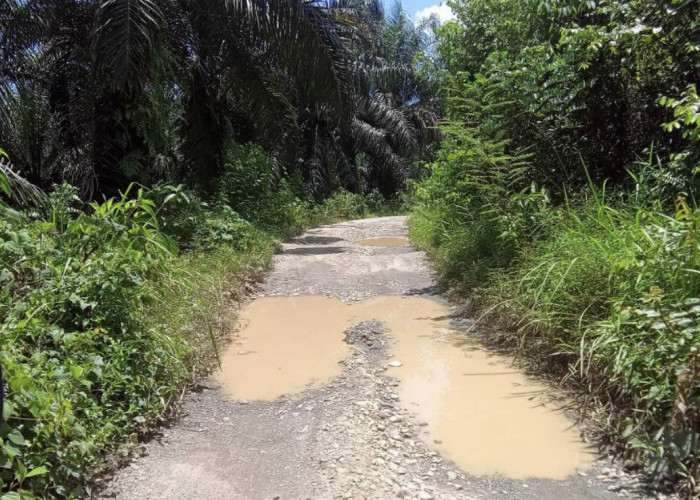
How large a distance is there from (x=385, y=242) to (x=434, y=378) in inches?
298

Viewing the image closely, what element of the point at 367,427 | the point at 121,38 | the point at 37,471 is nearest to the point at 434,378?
the point at 367,427

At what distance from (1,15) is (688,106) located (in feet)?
27.0

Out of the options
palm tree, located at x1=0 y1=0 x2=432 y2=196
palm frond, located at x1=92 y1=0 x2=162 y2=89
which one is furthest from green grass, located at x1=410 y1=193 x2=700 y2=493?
palm frond, located at x1=92 y1=0 x2=162 y2=89

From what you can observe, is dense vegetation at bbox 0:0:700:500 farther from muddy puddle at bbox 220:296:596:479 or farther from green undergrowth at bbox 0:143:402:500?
muddy puddle at bbox 220:296:596:479

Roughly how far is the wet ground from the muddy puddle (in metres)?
0.01

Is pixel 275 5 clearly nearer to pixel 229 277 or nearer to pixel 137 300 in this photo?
pixel 229 277

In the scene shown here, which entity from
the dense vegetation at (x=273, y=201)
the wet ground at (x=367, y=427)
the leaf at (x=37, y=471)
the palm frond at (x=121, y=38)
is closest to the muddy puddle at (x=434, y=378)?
the wet ground at (x=367, y=427)

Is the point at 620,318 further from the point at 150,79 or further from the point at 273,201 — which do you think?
the point at 273,201

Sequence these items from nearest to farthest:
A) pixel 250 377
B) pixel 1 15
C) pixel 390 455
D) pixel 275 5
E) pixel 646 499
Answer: pixel 646 499 < pixel 390 455 < pixel 250 377 < pixel 1 15 < pixel 275 5

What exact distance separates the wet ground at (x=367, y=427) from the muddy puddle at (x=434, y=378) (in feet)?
0.04

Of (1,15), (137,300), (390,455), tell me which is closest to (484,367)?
(390,455)

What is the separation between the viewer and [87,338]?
305 centimetres

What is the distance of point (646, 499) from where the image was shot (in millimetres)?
2436

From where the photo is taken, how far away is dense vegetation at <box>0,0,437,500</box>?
2729mm
